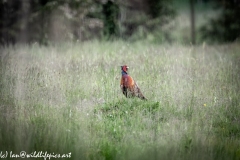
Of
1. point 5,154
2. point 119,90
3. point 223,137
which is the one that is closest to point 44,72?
point 119,90

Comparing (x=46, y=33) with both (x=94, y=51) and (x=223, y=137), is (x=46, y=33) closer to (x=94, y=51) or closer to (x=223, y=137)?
(x=94, y=51)

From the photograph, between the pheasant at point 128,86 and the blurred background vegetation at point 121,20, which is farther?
the blurred background vegetation at point 121,20

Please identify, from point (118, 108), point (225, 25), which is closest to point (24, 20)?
point (225, 25)

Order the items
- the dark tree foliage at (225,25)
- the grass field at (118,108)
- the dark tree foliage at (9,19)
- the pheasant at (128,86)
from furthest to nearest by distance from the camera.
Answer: the dark tree foliage at (225,25) → the dark tree foliage at (9,19) → the pheasant at (128,86) → the grass field at (118,108)

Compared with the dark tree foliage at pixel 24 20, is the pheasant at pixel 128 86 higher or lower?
lower

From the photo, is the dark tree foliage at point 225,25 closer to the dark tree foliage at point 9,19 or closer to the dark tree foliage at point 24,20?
the dark tree foliage at point 24,20

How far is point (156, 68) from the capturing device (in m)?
7.77

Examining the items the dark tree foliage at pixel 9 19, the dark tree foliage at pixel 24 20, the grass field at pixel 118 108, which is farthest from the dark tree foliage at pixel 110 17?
the grass field at pixel 118 108

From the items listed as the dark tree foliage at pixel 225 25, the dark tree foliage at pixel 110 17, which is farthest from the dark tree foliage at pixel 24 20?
the dark tree foliage at pixel 225 25

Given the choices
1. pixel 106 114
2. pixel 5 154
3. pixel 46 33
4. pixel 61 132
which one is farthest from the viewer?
pixel 46 33

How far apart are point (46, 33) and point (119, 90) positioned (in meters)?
7.97

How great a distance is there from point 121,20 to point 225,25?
12.4ft

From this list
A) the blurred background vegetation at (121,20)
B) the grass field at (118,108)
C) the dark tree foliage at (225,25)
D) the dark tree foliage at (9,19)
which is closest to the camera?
the grass field at (118,108)

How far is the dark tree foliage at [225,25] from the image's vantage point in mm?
13883
